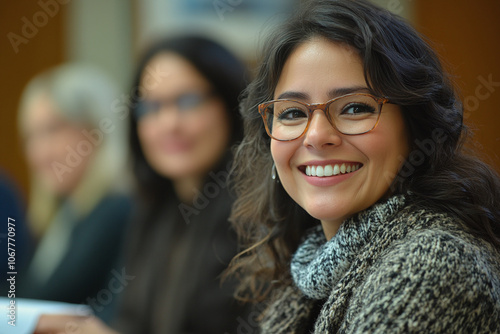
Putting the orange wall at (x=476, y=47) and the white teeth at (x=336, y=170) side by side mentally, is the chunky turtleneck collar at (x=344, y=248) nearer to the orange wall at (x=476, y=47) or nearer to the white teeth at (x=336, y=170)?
the white teeth at (x=336, y=170)

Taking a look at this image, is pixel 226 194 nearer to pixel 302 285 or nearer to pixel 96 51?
pixel 302 285

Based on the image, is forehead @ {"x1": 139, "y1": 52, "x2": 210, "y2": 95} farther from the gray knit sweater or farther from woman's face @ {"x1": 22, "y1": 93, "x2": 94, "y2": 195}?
the gray knit sweater

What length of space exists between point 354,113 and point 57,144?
157 cm

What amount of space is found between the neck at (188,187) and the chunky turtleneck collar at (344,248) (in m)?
0.73

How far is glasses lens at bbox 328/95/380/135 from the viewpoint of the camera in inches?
42.4

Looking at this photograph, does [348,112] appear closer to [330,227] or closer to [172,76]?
[330,227]

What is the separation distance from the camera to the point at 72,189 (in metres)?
2.29

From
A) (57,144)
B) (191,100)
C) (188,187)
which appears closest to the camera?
(191,100)

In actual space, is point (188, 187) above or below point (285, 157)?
below

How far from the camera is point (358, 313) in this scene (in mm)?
943

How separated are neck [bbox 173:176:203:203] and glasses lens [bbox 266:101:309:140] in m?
0.67

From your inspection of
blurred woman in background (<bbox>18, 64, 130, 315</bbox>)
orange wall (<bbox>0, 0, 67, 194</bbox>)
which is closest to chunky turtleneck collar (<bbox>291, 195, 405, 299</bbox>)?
blurred woman in background (<bbox>18, 64, 130, 315</bbox>)

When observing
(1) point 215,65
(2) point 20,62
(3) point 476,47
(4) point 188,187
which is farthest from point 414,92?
(2) point 20,62

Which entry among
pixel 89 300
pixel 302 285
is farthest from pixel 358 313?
pixel 89 300
